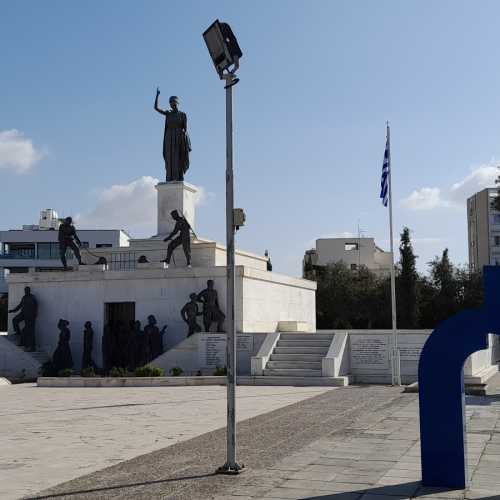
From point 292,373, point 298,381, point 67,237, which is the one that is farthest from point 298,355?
point 67,237

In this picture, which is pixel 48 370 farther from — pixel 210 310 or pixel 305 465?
pixel 305 465

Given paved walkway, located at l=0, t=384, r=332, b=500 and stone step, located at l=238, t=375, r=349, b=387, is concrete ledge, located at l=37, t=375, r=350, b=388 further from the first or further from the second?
paved walkway, located at l=0, t=384, r=332, b=500

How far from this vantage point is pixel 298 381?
20906mm

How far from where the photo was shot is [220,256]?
29531 mm

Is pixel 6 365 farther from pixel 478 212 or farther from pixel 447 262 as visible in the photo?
pixel 478 212

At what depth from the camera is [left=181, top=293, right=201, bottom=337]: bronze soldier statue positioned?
25.3 metres

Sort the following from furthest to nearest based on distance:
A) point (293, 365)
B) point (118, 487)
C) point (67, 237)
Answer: point (67, 237), point (293, 365), point (118, 487)

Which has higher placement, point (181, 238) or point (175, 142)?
point (175, 142)

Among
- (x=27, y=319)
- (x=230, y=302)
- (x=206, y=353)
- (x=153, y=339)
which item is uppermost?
(x=27, y=319)

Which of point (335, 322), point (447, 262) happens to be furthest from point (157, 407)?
point (447, 262)

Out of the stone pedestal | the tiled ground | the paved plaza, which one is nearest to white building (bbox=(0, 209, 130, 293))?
the stone pedestal

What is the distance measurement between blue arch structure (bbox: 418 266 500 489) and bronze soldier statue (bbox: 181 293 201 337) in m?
18.0

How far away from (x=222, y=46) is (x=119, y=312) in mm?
21412

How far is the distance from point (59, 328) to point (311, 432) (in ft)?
57.9
